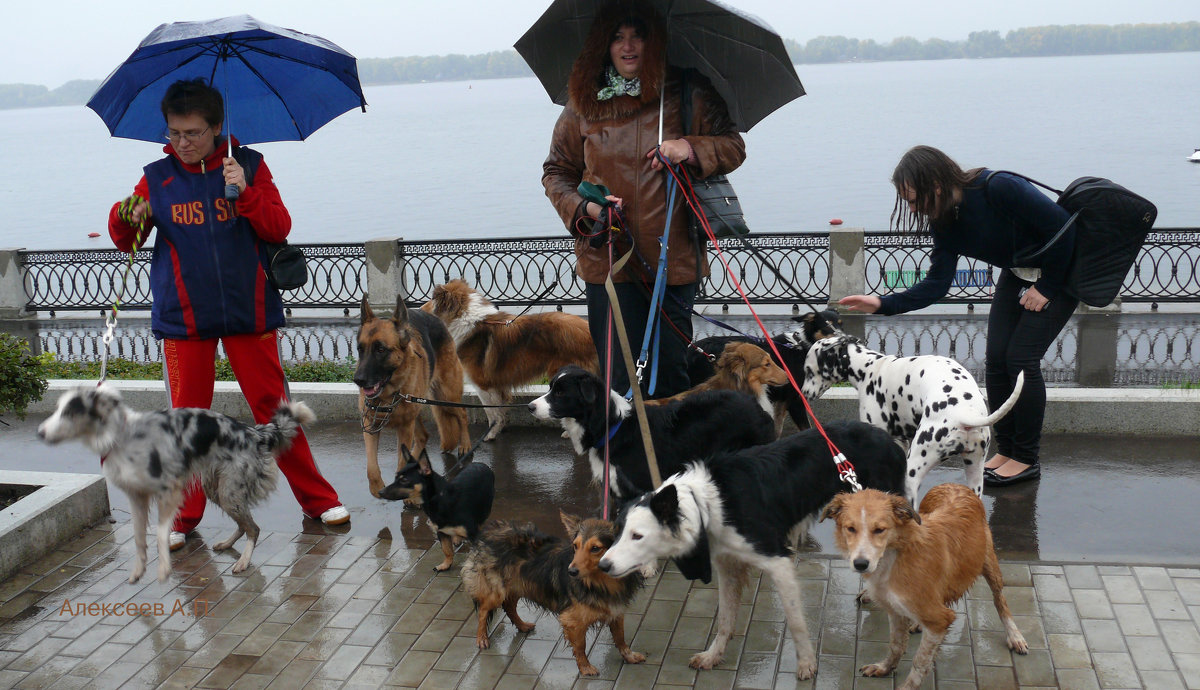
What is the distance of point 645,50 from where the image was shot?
17.2 ft

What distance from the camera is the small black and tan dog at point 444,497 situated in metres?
5.23

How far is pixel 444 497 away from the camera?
5211 millimetres

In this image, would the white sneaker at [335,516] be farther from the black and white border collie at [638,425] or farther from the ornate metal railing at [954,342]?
the ornate metal railing at [954,342]

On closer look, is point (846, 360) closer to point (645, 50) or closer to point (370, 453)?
point (645, 50)

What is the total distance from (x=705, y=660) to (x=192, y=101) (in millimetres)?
3913

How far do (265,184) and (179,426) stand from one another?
147cm

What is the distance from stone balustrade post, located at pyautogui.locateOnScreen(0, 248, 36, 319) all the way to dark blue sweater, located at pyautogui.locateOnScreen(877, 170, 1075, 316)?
15544mm

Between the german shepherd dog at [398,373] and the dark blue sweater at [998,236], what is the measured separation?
3.03 m

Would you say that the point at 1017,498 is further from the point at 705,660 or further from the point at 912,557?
the point at 705,660

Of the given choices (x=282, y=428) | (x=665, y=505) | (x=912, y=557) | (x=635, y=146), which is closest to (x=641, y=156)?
(x=635, y=146)

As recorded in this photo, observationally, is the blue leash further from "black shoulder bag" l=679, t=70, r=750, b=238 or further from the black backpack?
the black backpack

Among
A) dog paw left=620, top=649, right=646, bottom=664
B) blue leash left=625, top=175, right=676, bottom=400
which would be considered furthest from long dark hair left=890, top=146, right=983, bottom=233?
dog paw left=620, top=649, right=646, bottom=664

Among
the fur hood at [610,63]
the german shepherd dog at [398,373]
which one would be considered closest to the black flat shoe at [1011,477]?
the fur hood at [610,63]

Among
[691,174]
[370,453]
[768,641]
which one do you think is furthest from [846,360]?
[370,453]
